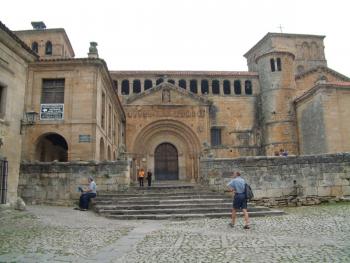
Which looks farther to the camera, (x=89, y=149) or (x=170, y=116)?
(x=170, y=116)

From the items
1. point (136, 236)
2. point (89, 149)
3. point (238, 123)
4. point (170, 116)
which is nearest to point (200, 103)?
point (170, 116)

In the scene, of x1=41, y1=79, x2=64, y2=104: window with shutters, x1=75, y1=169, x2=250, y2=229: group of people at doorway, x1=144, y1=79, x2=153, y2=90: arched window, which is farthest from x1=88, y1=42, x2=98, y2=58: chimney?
x1=144, y1=79, x2=153, y2=90: arched window

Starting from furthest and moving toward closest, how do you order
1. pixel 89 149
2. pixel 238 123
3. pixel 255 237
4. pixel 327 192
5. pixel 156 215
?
pixel 238 123
pixel 89 149
pixel 327 192
pixel 156 215
pixel 255 237

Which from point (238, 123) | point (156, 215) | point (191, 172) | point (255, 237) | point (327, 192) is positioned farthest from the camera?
point (238, 123)

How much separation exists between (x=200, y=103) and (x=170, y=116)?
2659mm

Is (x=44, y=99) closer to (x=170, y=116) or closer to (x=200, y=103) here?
(x=170, y=116)

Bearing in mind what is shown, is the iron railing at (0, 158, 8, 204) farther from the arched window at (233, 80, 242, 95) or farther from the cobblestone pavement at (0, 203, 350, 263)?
the arched window at (233, 80, 242, 95)

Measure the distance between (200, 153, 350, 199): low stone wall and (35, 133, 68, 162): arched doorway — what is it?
10631 mm

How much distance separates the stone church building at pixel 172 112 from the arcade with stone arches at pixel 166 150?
0.26ft

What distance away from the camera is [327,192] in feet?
44.3

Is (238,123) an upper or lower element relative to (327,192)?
upper

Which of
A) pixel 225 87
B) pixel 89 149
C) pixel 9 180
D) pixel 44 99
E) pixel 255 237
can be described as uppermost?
pixel 225 87

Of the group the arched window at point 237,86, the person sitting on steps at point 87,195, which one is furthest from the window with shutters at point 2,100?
the arched window at point 237,86

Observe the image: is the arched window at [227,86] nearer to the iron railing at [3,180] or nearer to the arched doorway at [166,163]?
the arched doorway at [166,163]
